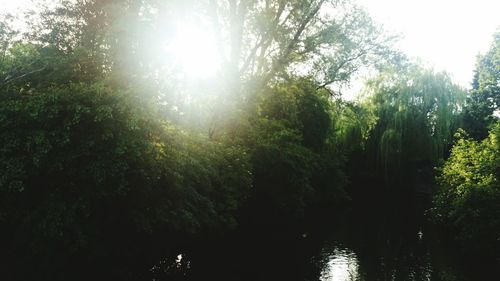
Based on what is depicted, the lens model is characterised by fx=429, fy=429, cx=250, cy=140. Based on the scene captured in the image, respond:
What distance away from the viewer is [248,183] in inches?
615

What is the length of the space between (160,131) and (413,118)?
30541 millimetres

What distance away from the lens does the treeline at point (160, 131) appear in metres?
9.04

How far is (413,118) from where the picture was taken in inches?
1449

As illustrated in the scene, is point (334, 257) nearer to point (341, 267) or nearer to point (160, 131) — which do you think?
point (341, 267)

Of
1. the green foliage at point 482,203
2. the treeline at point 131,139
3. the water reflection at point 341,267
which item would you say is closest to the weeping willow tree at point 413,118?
the treeline at point 131,139

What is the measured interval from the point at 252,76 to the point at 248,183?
7.48m

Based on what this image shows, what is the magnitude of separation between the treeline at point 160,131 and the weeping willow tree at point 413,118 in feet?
24.9

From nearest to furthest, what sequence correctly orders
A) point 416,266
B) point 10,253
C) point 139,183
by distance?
point 10,253, point 139,183, point 416,266

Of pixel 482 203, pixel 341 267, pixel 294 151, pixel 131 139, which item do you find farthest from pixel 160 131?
pixel 482 203

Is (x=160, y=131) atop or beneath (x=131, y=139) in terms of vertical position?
atop

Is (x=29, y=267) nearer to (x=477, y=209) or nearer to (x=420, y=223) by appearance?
(x=477, y=209)

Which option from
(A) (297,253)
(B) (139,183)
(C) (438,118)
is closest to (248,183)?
(A) (297,253)

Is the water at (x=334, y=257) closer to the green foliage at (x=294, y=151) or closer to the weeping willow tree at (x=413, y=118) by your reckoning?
the green foliage at (x=294, y=151)

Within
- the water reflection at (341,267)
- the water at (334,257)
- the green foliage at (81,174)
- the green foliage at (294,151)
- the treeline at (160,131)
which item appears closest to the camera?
the green foliage at (81,174)
